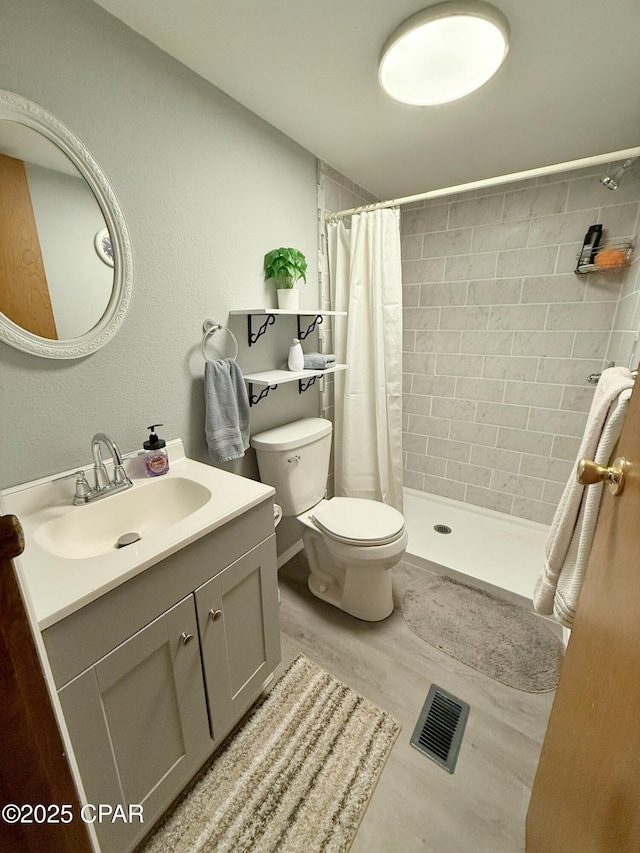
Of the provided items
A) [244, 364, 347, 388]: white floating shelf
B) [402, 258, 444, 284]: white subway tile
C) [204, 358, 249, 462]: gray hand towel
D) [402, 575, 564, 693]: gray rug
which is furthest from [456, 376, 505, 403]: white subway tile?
[204, 358, 249, 462]: gray hand towel

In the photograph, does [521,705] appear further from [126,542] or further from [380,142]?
[380,142]

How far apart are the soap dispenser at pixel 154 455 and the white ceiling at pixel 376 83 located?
1212 mm

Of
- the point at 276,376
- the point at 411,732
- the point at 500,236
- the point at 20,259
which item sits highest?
the point at 500,236

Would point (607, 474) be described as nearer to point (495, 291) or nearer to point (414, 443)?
point (495, 291)

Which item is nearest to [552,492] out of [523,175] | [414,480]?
[414,480]

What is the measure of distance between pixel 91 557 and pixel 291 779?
3.09ft

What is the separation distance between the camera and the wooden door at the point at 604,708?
470 millimetres

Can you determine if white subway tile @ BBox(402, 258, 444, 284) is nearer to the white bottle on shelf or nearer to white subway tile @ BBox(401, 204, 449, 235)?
white subway tile @ BBox(401, 204, 449, 235)

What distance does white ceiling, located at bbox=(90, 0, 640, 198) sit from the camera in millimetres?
966

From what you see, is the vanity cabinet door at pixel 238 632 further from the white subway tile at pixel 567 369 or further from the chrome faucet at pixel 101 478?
the white subway tile at pixel 567 369

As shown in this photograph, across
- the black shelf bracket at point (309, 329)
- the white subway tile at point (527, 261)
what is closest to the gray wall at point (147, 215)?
the black shelf bracket at point (309, 329)

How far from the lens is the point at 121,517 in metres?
1.11

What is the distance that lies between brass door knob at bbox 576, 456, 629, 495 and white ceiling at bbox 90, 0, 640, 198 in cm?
123

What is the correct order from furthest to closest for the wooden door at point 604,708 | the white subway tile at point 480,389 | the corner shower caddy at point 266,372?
the white subway tile at point 480,389 → the corner shower caddy at point 266,372 → the wooden door at point 604,708
